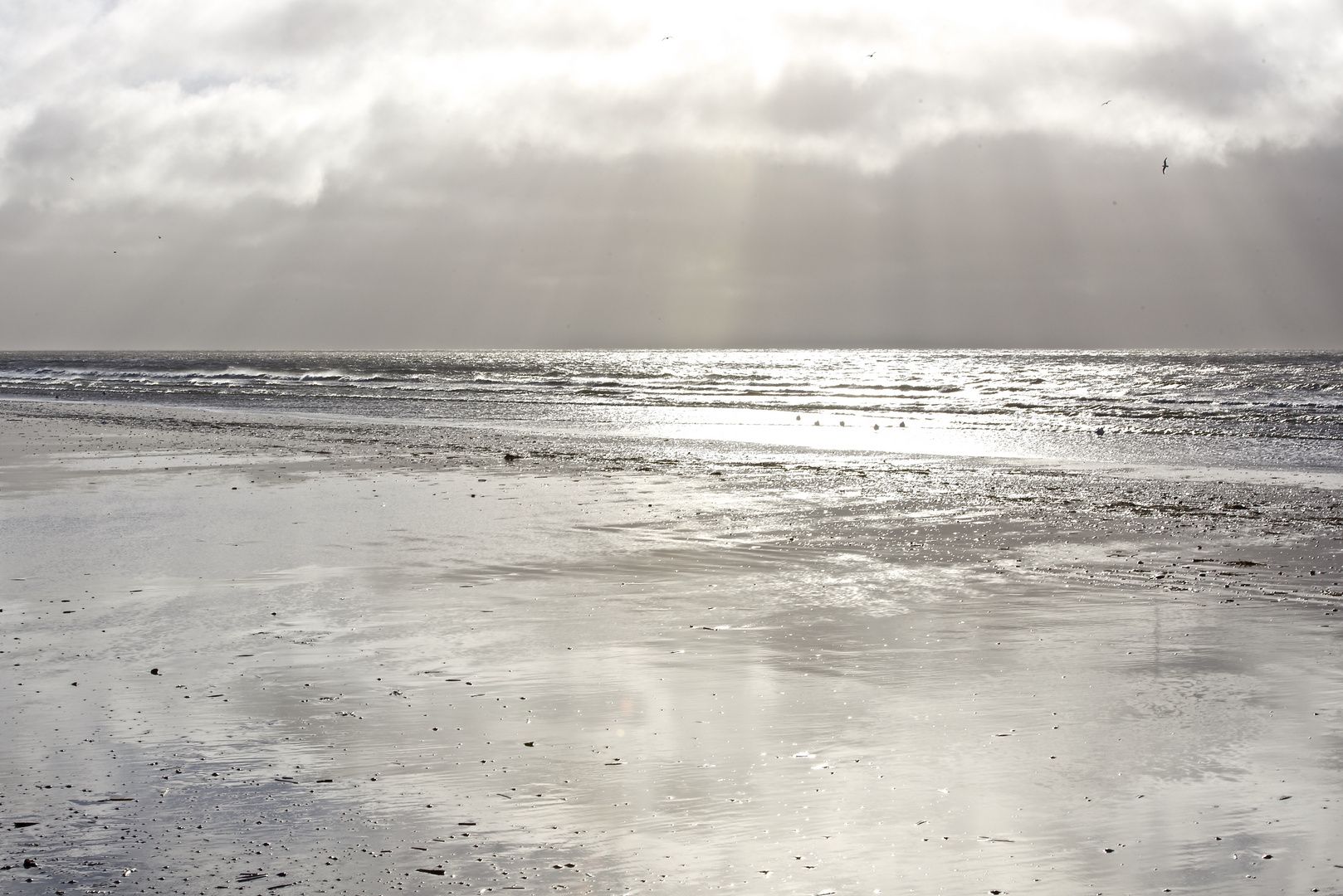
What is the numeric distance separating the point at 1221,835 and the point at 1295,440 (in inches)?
892

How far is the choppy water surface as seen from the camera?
2327 cm

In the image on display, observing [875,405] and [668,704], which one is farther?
[875,405]

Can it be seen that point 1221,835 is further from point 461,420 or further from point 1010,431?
point 461,420

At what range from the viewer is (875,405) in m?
39.8

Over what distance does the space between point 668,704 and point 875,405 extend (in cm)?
3534

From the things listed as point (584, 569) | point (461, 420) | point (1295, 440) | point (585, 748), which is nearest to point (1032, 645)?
point (585, 748)

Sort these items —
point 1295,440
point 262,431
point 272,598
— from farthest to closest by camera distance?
point 262,431 < point 1295,440 < point 272,598

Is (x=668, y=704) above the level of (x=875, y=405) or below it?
below

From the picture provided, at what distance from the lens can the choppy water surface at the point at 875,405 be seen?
2327cm

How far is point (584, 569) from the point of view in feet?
30.1

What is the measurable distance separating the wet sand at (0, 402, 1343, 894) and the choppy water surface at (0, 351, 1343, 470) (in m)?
11.5

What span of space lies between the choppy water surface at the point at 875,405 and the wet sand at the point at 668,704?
11.5 m

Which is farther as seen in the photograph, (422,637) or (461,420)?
(461,420)

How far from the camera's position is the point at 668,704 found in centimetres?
552
